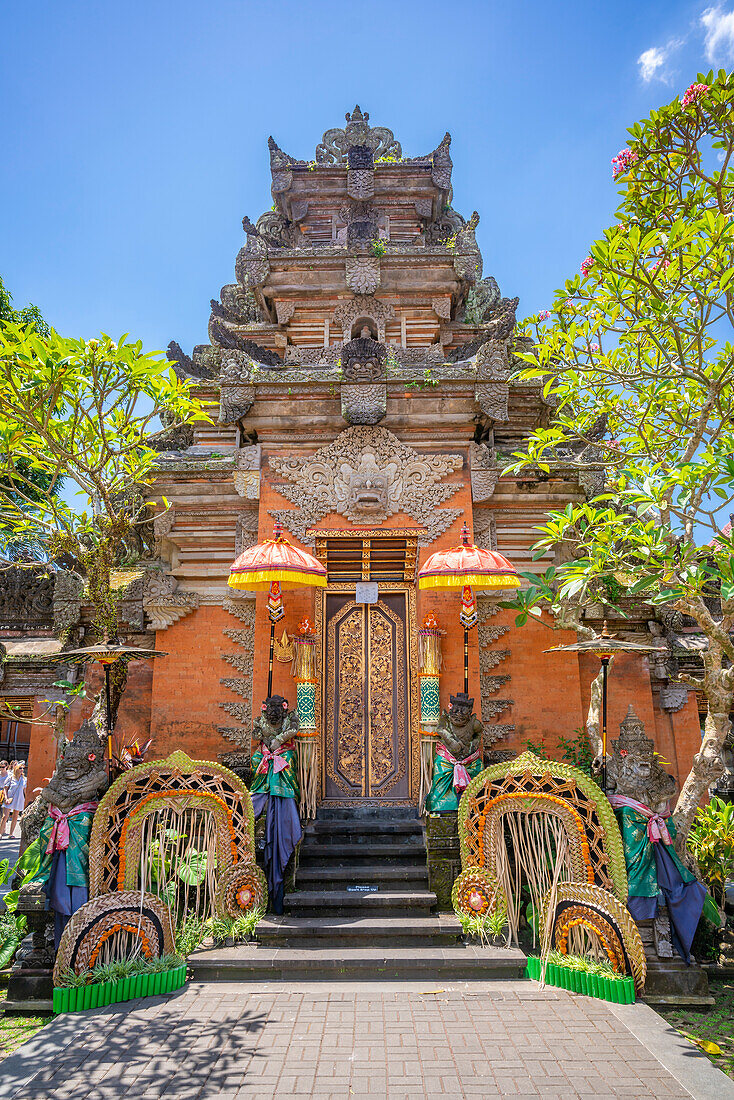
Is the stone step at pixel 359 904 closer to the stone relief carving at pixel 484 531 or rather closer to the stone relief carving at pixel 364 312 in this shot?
the stone relief carving at pixel 484 531

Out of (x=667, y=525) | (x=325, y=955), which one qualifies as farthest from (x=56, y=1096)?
(x=667, y=525)

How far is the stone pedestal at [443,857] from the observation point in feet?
21.8

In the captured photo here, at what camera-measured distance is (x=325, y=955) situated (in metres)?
5.93

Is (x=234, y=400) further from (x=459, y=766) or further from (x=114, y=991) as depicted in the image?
(x=114, y=991)

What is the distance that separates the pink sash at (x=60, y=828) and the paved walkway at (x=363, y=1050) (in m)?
1.30

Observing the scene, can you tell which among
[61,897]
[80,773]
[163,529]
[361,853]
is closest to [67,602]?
[163,529]

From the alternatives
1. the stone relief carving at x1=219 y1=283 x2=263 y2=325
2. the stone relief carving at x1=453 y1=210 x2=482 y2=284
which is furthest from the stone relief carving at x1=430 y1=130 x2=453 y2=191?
the stone relief carving at x1=219 y1=283 x2=263 y2=325

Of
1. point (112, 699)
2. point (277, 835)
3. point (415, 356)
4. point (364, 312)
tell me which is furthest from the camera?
point (364, 312)

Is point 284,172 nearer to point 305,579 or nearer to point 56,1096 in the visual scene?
point 305,579

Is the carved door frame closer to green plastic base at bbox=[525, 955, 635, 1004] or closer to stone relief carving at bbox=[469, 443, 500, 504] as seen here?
stone relief carving at bbox=[469, 443, 500, 504]

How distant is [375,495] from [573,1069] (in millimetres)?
6080

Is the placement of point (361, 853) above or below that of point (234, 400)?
below

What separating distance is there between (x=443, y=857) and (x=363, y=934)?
1.04 m

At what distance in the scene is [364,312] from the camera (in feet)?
34.3
